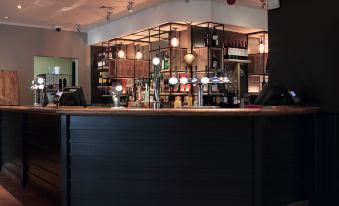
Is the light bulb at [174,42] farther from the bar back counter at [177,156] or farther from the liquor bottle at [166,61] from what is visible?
the bar back counter at [177,156]

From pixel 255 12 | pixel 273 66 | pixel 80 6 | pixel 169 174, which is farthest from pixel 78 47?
pixel 169 174

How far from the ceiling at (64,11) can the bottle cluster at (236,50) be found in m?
0.84

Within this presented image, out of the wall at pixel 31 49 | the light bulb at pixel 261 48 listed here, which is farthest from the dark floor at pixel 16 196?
the light bulb at pixel 261 48

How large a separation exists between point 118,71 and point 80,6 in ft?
6.25

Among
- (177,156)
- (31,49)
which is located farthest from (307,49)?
(31,49)

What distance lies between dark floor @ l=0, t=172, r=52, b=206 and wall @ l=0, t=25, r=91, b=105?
4.49m

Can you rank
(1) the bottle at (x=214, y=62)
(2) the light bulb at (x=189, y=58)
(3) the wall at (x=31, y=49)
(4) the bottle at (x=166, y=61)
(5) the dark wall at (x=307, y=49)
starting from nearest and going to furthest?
1. (5) the dark wall at (x=307, y=49)
2. (2) the light bulb at (x=189, y=58)
3. (1) the bottle at (x=214, y=62)
4. (4) the bottle at (x=166, y=61)
5. (3) the wall at (x=31, y=49)

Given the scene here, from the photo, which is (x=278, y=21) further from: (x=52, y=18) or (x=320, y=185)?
(x=52, y=18)

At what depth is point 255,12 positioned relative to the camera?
780 cm

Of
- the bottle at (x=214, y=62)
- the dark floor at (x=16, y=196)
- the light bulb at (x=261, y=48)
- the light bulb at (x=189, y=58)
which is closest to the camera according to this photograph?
the dark floor at (x=16, y=196)

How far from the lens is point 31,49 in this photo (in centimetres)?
945

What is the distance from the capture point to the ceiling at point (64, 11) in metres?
7.30

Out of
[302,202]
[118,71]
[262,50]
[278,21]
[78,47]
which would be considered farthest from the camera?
[78,47]

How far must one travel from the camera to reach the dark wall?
12.2ft
